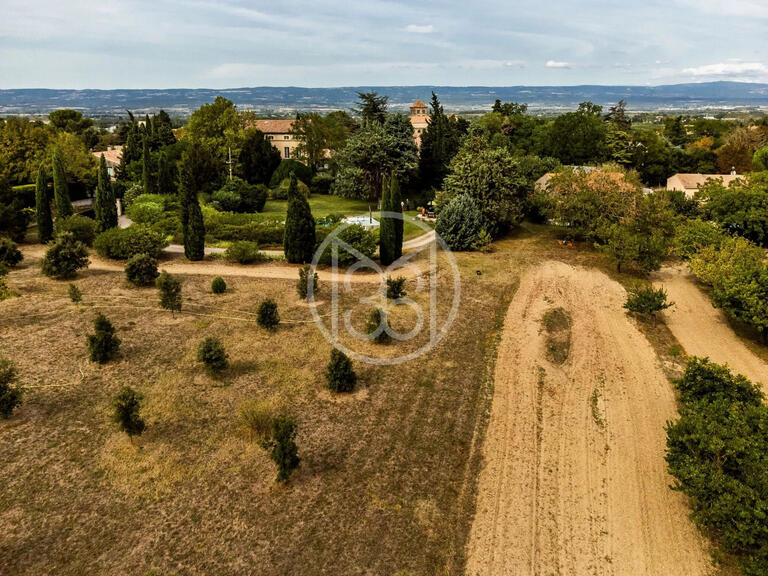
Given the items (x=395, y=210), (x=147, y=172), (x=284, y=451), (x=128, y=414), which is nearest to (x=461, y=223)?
(x=395, y=210)

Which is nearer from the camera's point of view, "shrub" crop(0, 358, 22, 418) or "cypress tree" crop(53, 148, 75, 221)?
"shrub" crop(0, 358, 22, 418)

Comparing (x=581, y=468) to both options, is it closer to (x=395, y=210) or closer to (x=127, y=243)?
(x=395, y=210)

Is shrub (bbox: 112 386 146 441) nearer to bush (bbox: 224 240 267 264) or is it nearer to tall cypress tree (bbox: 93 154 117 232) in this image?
bush (bbox: 224 240 267 264)

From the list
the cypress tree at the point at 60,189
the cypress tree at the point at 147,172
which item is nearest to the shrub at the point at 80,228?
the cypress tree at the point at 60,189

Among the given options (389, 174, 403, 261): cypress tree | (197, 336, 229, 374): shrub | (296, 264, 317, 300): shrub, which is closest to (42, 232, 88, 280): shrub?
(296, 264, 317, 300): shrub

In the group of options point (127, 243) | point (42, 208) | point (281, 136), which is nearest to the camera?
point (127, 243)
